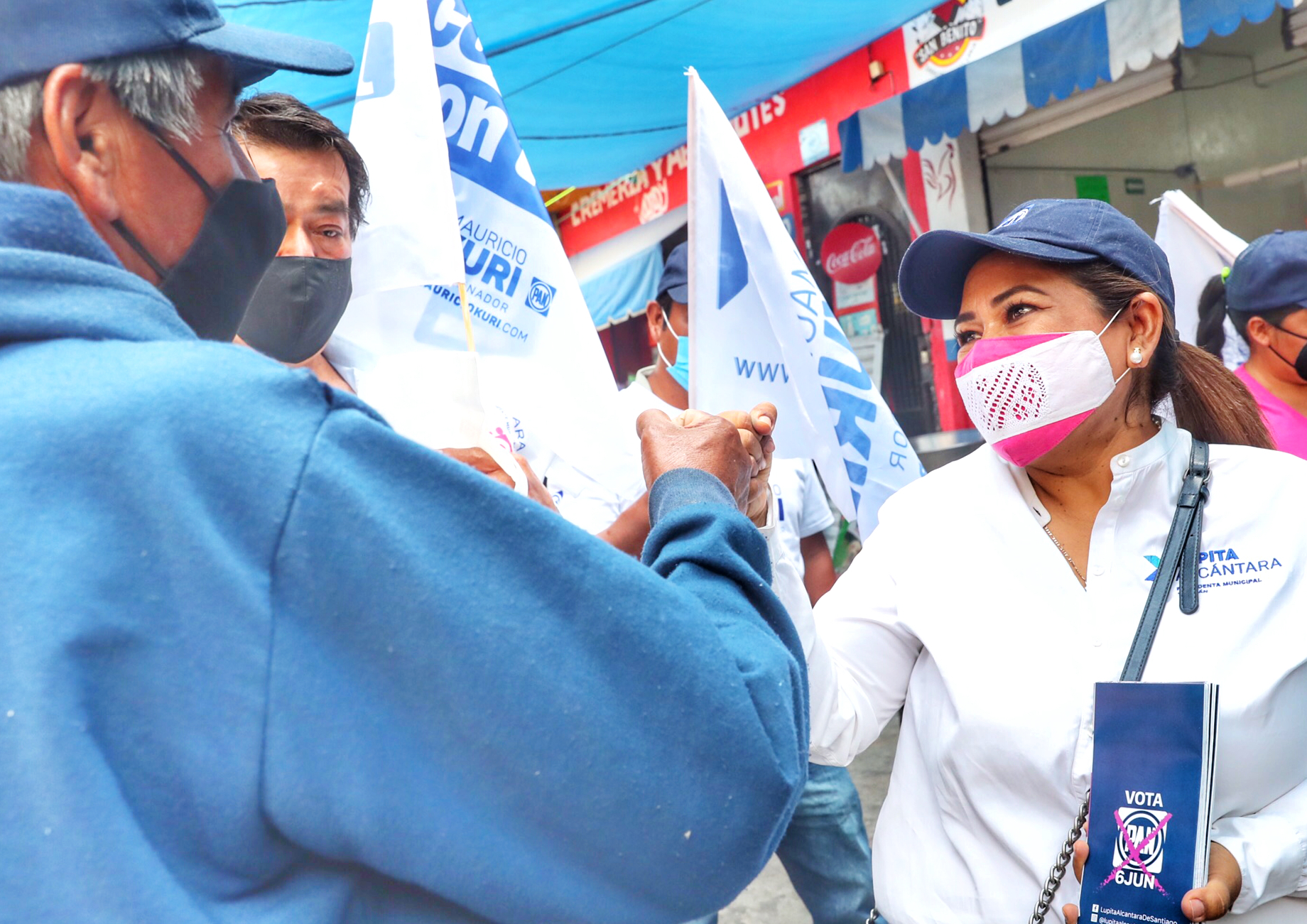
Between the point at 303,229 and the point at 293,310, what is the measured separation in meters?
0.19

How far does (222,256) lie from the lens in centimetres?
103

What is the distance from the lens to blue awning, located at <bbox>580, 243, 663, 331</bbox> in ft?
29.3

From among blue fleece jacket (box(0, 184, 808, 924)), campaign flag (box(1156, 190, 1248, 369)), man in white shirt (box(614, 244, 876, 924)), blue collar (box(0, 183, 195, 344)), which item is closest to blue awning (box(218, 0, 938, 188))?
man in white shirt (box(614, 244, 876, 924))

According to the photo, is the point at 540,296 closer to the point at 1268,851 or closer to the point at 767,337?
the point at 767,337

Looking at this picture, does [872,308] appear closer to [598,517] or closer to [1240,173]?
[1240,173]

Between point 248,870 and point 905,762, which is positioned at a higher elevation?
point 248,870

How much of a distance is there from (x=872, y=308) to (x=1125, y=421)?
5636 mm

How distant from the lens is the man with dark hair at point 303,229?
5.92ft

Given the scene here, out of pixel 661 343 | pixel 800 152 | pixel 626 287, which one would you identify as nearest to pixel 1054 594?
pixel 661 343

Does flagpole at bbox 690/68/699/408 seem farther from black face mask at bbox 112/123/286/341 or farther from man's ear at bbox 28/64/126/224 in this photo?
man's ear at bbox 28/64/126/224

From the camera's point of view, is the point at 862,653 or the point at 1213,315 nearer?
the point at 862,653

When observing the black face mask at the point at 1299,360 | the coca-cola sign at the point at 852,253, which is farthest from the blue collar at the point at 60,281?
the coca-cola sign at the point at 852,253

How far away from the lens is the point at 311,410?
0.75 metres

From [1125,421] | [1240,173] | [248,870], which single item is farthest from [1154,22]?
[248,870]
